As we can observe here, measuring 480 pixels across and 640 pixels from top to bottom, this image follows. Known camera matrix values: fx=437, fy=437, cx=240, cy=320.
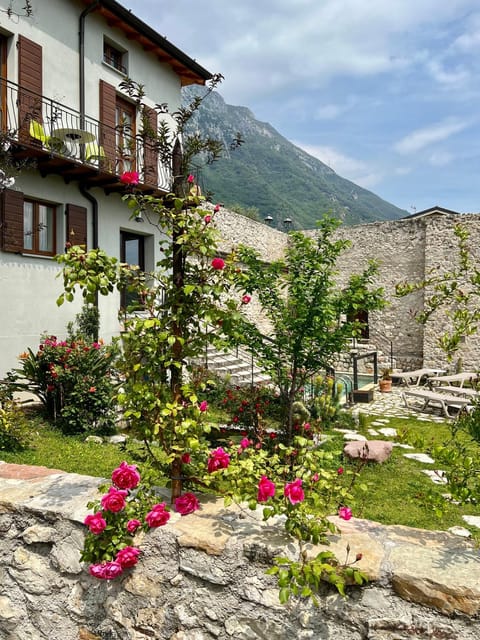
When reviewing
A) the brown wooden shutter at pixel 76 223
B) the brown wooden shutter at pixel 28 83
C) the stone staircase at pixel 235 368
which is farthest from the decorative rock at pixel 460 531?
the brown wooden shutter at pixel 28 83

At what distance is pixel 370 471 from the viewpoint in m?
5.74

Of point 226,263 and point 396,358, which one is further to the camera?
point 396,358

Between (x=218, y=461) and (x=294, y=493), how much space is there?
1.47ft

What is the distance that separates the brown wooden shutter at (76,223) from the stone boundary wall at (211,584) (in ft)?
22.3

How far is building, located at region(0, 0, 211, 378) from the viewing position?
7.54 m

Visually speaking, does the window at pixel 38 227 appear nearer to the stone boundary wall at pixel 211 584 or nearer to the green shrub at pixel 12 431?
the green shrub at pixel 12 431

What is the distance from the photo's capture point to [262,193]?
179 feet

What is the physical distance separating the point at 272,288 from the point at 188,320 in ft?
13.0

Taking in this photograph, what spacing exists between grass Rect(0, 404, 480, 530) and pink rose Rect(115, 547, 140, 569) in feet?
6.25

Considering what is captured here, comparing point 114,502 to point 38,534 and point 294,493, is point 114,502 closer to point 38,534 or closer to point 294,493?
point 38,534

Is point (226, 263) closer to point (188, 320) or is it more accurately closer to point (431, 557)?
point (188, 320)

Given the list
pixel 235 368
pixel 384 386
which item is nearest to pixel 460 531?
pixel 235 368

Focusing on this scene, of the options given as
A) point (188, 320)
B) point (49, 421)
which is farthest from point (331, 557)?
point (49, 421)

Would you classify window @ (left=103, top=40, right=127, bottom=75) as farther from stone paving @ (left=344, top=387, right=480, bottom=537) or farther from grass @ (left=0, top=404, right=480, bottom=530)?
stone paving @ (left=344, top=387, right=480, bottom=537)
